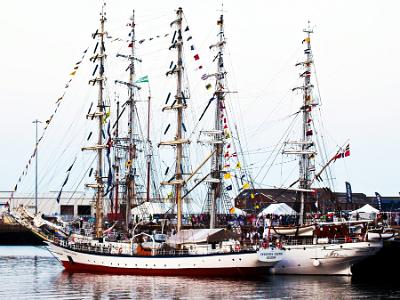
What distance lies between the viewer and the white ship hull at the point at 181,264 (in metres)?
64.4

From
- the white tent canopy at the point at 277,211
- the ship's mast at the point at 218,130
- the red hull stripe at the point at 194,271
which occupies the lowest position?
the red hull stripe at the point at 194,271

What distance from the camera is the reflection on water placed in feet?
171

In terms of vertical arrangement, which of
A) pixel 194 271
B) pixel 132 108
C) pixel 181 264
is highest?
pixel 132 108

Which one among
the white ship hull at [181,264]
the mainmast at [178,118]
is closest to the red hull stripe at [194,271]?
the white ship hull at [181,264]

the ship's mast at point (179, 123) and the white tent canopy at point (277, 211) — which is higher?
the ship's mast at point (179, 123)

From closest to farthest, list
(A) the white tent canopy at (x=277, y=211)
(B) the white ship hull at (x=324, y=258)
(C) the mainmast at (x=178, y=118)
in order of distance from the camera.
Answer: (B) the white ship hull at (x=324, y=258) → (C) the mainmast at (x=178, y=118) → (A) the white tent canopy at (x=277, y=211)

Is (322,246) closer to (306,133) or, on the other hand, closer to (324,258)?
(324,258)

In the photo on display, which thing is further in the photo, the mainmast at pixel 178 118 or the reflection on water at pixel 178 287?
the mainmast at pixel 178 118

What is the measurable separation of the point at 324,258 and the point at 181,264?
12.4 m

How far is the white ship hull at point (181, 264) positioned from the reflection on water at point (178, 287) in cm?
152

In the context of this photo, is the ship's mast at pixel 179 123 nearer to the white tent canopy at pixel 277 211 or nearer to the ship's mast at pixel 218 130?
the ship's mast at pixel 218 130

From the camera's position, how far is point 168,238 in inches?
2788

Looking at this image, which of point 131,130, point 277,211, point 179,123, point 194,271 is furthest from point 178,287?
point 131,130

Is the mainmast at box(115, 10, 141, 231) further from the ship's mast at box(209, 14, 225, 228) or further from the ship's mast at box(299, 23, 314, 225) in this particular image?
the ship's mast at box(299, 23, 314, 225)
